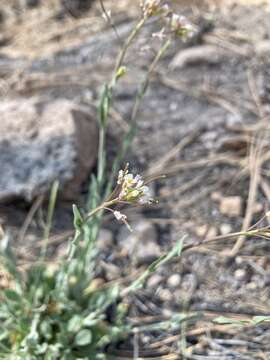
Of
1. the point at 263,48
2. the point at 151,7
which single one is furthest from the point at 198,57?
the point at 151,7

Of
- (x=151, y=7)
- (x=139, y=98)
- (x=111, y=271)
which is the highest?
(x=151, y=7)

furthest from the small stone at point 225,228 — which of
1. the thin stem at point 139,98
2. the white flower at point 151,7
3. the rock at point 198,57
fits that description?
the rock at point 198,57

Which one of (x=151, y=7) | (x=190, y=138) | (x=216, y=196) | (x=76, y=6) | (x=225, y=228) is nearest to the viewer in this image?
(x=151, y=7)

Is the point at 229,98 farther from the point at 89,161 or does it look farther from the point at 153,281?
the point at 153,281

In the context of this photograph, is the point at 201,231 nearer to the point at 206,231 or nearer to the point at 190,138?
the point at 206,231

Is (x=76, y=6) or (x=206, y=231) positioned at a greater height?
(x=76, y=6)

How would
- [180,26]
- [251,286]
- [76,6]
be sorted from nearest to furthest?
[180,26] < [251,286] < [76,6]
